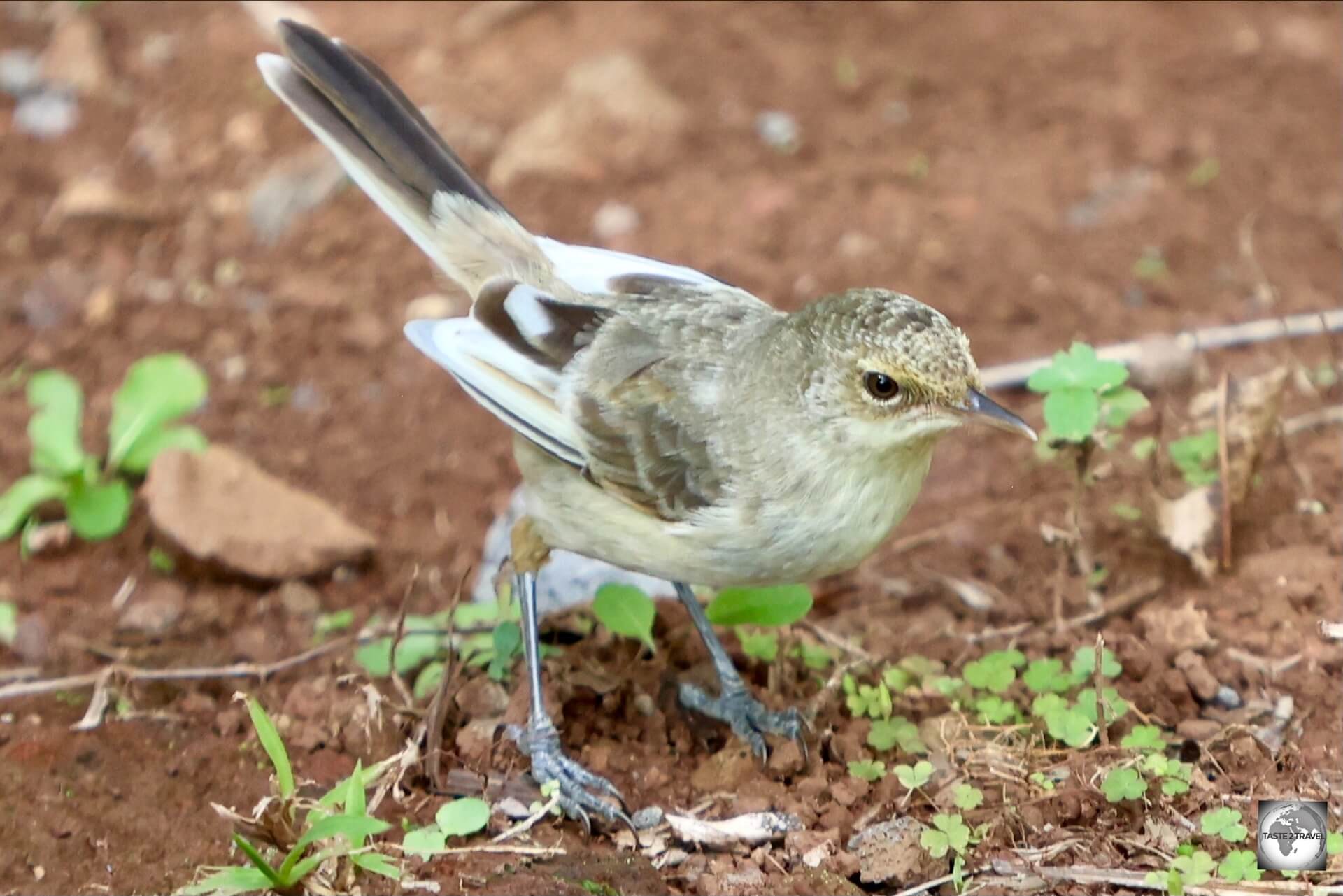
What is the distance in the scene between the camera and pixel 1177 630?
181 inches

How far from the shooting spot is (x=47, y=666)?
5000 millimetres

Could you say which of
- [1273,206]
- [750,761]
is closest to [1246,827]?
Result: [750,761]

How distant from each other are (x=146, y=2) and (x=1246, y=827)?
8009 mm

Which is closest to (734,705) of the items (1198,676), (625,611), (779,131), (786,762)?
(786,762)

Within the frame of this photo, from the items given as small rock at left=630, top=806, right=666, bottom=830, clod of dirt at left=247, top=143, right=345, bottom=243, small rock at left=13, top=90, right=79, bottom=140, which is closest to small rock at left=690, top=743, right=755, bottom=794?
small rock at left=630, top=806, right=666, bottom=830

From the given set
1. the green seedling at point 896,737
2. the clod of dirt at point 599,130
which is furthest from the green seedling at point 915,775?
the clod of dirt at point 599,130

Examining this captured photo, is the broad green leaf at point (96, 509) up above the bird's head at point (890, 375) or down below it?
above

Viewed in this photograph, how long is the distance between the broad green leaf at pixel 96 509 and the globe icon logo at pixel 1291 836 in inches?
170

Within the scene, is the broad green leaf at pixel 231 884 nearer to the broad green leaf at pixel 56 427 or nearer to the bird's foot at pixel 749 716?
the bird's foot at pixel 749 716

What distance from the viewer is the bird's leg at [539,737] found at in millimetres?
4094

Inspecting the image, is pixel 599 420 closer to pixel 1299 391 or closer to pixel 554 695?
pixel 554 695

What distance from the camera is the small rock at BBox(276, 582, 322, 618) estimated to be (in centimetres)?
554

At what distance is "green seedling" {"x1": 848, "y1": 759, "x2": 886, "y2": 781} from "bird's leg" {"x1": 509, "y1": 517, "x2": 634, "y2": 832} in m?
0.68

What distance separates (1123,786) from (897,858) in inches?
24.6
